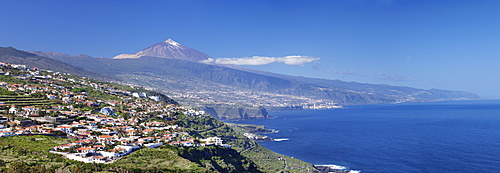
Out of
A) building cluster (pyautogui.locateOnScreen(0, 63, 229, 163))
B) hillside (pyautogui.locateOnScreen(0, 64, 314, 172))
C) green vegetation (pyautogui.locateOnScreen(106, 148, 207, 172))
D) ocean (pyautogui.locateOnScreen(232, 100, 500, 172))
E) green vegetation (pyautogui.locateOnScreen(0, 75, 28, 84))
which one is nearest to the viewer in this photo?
hillside (pyautogui.locateOnScreen(0, 64, 314, 172))

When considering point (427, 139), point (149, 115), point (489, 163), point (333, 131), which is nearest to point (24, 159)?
point (149, 115)

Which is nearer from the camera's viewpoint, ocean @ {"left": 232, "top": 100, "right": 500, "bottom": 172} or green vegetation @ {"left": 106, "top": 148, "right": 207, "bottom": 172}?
green vegetation @ {"left": 106, "top": 148, "right": 207, "bottom": 172}

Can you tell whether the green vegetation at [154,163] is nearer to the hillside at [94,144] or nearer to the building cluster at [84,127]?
the hillside at [94,144]

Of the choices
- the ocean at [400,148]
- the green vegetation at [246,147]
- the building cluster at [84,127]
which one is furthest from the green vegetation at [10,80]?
the ocean at [400,148]

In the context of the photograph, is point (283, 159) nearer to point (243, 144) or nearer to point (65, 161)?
point (243, 144)

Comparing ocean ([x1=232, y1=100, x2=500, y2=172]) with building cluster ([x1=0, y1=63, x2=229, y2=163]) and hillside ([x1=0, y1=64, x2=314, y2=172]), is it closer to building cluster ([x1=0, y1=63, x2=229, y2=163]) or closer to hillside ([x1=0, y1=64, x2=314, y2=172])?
hillside ([x1=0, y1=64, x2=314, y2=172])

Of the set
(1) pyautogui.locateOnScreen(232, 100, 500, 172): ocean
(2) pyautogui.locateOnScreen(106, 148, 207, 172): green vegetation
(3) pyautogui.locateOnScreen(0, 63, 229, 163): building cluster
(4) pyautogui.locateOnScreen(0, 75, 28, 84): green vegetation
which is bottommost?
(1) pyautogui.locateOnScreen(232, 100, 500, 172): ocean

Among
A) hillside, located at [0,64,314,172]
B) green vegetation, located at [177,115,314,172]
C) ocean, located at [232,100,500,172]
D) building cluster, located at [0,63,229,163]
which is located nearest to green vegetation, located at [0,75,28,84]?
hillside, located at [0,64,314,172]

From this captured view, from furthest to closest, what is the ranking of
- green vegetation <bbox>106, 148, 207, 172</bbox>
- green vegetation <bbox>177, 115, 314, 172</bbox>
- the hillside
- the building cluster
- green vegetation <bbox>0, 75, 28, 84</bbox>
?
green vegetation <bbox>0, 75, 28, 84</bbox>
green vegetation <bbox>177, 115, 314, 172</bbox>
the building cluster
green vegetation <bbox>106, 148, 207, 172</bbox>
the hillside

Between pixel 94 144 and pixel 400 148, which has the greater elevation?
pixel 94 144

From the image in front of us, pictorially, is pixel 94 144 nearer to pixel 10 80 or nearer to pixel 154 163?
pixel 154 163

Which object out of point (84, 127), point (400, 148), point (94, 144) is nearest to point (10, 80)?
point (84, 127)
